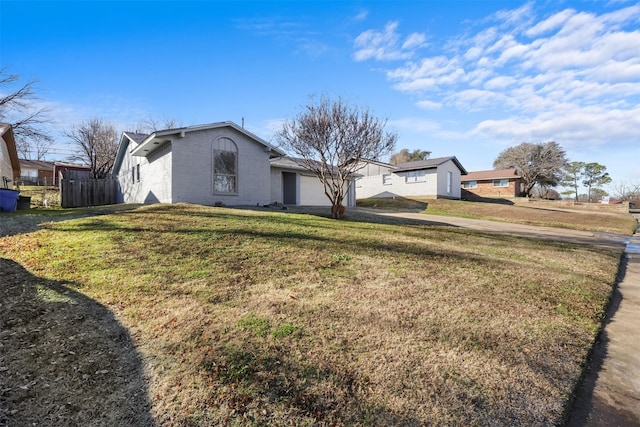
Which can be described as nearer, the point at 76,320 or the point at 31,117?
the point at 76,320

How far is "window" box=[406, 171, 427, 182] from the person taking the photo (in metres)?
29.9

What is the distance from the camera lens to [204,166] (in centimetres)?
1469

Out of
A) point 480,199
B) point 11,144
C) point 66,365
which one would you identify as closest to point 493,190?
point 480,199

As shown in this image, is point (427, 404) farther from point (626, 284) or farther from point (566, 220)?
point (566, 220)

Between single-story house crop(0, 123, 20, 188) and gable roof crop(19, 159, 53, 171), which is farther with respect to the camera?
gable roof crop(19, 159, 53, 171)

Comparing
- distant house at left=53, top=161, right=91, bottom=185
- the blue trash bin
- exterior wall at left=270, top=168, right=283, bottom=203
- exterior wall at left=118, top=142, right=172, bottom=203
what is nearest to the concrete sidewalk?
exterior wall at left=118, top=142, right=172, bottom=203

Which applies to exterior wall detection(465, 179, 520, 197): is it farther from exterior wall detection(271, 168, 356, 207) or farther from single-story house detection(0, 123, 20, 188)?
single-story house detection(0, 123, 20, 188)

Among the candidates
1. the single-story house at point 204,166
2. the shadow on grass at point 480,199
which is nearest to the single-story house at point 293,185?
the single-story house at point 204,166

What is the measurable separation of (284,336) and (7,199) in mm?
15016

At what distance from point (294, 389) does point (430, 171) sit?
95.6 ft

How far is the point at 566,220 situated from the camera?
67.2 ft

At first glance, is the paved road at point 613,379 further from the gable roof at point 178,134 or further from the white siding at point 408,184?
the white siding at point 408,184

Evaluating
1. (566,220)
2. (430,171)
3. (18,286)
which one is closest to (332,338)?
(18,286)

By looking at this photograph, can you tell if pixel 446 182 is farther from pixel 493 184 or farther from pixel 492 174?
pixel 492 174
